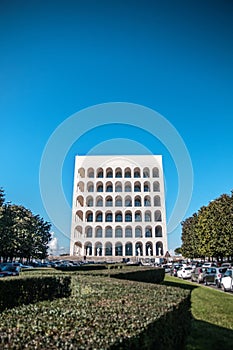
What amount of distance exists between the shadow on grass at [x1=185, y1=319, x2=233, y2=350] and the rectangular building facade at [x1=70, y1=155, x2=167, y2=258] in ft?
202

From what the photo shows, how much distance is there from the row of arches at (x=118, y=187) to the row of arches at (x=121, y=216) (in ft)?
20.5

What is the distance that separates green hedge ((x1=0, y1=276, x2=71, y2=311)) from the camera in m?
9.20

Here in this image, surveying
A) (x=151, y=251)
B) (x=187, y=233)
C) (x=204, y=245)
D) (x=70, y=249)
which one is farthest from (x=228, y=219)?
(x=70, y=249)

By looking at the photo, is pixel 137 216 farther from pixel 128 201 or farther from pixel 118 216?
pixel 118 216

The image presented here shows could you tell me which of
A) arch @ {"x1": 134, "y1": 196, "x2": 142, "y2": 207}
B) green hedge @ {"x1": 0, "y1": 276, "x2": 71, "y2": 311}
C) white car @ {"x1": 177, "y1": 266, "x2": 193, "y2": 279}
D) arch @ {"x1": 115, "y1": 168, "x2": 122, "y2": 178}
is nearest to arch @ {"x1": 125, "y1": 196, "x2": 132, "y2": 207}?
arch @ {"x1": 134, "y1": 196, "x2": 142, "y2": 207}

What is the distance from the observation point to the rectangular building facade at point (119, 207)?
235 feet

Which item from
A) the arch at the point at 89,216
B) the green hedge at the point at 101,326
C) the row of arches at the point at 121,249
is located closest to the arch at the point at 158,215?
the row of arches at the point at 121,249

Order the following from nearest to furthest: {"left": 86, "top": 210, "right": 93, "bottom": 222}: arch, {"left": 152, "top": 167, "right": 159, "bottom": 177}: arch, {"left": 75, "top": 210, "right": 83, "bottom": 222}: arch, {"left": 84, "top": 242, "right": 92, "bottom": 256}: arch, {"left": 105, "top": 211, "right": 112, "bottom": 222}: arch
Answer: {"left": 84, "top": 242, "right": 92, "bottom": 256}: arch, {"left": 75, "top": 210, "right": 83, "bottom": 222}: arch, {"left": 105, "top": 211, "right": 112, "bottom": 222}: arch, {"left": 86, "top": 210, "right": 93, "bottom": 222}: arch, {"left": 152, "top": 167, "right": 159, "bottom": 177}: arch

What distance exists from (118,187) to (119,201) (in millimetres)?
4288

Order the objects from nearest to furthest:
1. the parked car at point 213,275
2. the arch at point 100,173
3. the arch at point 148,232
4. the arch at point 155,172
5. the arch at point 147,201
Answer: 1. the parked car at point 213,275
2. the arch at point 148,232
3. the arch at point 147,201
4. the arch at point 155,172
5. the arch at point 100,173

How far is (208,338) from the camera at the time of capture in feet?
24.1

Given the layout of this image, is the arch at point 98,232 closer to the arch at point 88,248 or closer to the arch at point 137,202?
the arch at point 88,248

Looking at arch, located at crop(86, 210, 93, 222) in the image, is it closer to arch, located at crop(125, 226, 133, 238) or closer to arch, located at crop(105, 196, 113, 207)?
arch, located at crop(105, 196, 113, 207)

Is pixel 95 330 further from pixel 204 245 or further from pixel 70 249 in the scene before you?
pixel 70 249
